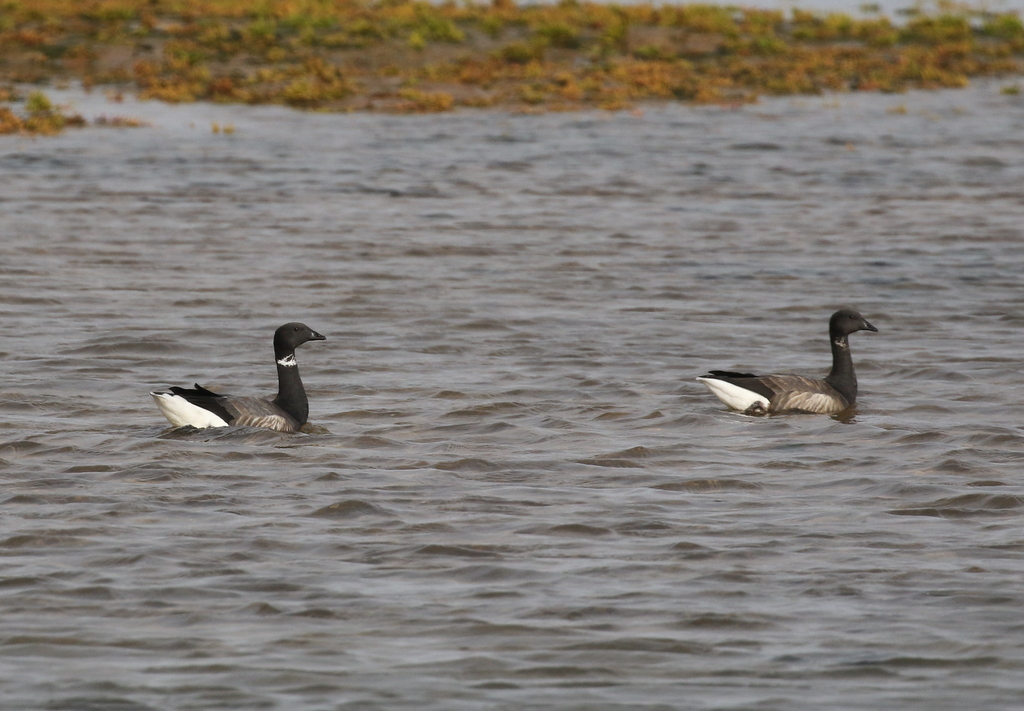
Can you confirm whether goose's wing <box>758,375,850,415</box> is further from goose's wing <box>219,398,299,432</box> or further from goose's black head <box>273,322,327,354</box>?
goose's wing <box>219,398,299,432</box>

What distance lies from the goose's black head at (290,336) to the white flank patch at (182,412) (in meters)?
1.09

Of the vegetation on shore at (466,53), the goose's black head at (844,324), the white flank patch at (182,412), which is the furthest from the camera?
the vegetation on shore at (466,53)

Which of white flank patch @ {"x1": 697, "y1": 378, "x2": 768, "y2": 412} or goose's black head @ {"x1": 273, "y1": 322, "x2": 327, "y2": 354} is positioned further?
white flank patch @ {"x1": 697, "y1": 378, "x2": 768, "y2": 412}

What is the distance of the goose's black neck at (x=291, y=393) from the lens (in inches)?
578

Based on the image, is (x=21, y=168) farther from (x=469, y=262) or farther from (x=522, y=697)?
(x=522, y=697)

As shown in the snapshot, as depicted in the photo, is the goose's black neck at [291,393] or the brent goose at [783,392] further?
the brent goose at [783,392]

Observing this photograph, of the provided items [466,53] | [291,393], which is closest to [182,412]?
[291,393]

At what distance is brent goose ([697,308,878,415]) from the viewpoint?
50.4 feet

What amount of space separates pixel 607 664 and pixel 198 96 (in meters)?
39.0

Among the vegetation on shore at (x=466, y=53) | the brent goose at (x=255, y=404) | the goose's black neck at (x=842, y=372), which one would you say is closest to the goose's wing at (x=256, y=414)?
the brent goose at (x=255, y=404)

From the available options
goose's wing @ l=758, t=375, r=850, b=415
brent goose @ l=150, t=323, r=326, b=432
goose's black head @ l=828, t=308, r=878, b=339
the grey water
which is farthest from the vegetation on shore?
brent goose @ l=150, t=323, r=326, b=432

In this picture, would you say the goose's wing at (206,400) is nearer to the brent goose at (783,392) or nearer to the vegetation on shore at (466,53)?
the brent goose at (783,392)

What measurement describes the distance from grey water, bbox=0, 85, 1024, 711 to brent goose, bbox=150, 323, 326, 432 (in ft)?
0.59

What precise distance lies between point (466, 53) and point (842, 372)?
3661 centimetres
